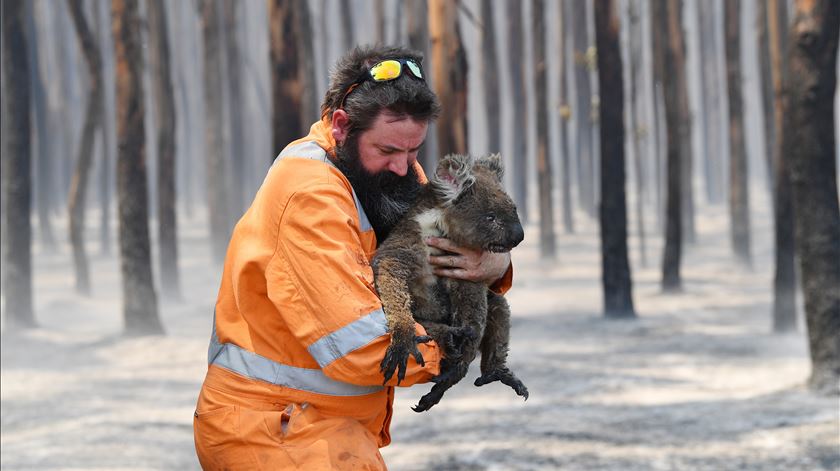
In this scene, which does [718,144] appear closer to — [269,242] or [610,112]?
[610,112]

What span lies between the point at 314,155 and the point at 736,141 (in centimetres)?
1890

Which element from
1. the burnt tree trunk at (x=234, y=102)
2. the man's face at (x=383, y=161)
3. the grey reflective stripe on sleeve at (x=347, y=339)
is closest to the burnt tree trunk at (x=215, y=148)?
the burnt tree trunk at (x=234, y=102)

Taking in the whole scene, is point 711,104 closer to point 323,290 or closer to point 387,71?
point 387,71

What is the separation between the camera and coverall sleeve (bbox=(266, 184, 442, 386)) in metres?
2.61

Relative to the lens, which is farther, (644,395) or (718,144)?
(718,144)

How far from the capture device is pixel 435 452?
742cm

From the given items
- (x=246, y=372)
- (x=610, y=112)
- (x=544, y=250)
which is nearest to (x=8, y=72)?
(x=610, y=112)

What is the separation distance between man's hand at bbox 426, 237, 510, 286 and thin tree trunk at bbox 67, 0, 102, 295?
13643mm

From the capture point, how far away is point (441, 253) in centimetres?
299

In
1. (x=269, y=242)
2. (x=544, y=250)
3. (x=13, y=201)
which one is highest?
(x=269, y=242)

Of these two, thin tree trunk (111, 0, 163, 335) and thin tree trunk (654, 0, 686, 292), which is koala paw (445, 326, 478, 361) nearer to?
thin tree trunk (111, 0, 163, 335)

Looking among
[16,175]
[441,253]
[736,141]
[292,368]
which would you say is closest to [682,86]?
[736,141]

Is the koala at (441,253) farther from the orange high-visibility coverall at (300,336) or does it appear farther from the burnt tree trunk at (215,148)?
the burnt tree trunk at (215,148)

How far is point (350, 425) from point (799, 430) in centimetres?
536
